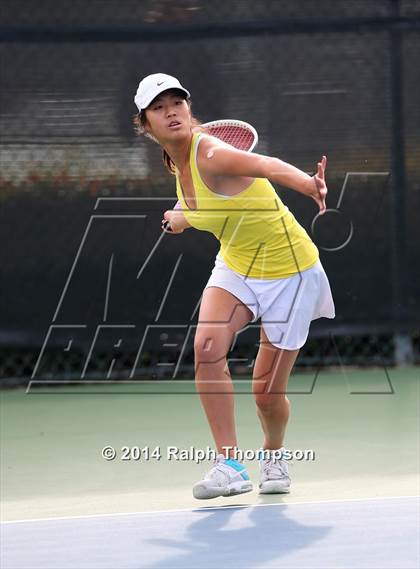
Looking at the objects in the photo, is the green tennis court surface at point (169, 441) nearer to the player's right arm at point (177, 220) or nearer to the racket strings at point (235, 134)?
the player's right arm at point (177, 220)

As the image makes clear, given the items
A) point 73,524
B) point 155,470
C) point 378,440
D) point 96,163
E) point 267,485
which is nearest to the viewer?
point 73,524

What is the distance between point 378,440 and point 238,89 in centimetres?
212

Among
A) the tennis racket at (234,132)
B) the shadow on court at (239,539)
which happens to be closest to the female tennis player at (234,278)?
the shadow on court at (239,539)

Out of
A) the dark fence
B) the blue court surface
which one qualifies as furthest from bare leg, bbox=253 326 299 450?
the dark fence

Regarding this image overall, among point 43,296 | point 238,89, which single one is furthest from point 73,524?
point 238,89

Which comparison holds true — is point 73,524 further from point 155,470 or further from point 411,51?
point 411,51

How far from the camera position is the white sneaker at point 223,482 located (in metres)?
3.62

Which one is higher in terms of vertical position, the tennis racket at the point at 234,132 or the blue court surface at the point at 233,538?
the tennis racket at the point at 234,132

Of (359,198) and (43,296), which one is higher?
(359,198)

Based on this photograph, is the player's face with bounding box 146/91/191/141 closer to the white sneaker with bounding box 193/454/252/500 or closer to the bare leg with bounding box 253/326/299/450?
the bare leg with bounding box 253/326/299/450

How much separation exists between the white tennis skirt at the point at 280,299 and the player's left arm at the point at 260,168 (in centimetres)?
38

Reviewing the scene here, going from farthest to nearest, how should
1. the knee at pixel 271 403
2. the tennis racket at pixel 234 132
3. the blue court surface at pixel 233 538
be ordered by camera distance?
the tennis racket at pixel 234 132
the knee at pixel 271 403
the blue court surface at pixel 233 538

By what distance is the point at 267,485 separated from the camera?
3.83 metres

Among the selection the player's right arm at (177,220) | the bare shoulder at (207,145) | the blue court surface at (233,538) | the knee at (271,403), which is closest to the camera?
the blue court surface at (233,538)
